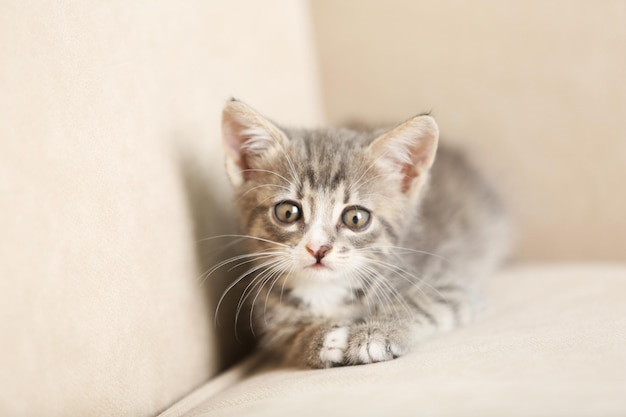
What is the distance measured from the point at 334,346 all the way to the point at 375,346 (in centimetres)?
9

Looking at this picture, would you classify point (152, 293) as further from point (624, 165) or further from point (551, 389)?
point (624, 165)

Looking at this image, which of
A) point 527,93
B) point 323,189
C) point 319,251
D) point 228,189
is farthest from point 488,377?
point 527,93

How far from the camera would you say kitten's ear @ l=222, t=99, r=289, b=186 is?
4.58ft

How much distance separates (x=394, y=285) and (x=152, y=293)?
1.89 ft

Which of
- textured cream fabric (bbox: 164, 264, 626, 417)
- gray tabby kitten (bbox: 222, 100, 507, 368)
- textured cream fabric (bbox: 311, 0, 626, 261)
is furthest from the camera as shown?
textured cream fabric (bbox: 311, 0, 626, 261)

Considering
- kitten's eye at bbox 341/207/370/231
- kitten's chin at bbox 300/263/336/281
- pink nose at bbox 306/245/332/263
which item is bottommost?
kitten's chin at bbox 300/263/336/281

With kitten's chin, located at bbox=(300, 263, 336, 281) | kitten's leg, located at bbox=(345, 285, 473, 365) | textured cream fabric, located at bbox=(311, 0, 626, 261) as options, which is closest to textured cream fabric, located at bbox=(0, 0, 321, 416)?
kitten's chin, located at bbox=(300, 263, 336, 281)

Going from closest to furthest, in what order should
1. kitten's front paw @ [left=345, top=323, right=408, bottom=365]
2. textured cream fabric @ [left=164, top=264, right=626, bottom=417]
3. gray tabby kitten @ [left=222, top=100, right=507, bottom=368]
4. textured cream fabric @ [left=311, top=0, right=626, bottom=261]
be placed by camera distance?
textured cream fabric @ [left=164, top=264, right=626, bottom=417] → kitten's front paw @ [left=345, top=323, right=408, bottom=365] → gray tabby kitten @ [left=222, top=100, right=507, bottom=368] → textured cream fabric @ [left=311, top=0, right=626, bottom=261]

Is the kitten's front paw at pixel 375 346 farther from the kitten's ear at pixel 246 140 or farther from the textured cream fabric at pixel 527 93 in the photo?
the textured cream fabric at pixel 527 93

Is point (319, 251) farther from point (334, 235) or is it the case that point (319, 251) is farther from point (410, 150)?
point (410, 150)

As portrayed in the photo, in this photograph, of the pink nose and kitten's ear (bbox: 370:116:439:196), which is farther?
kitten's ear (bbox: 370:116:439:196)

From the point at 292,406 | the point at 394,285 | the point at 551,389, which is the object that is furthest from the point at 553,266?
the point at 292,406

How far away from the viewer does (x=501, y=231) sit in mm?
2082

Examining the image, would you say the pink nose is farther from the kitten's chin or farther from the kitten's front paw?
the kitten's front paw
